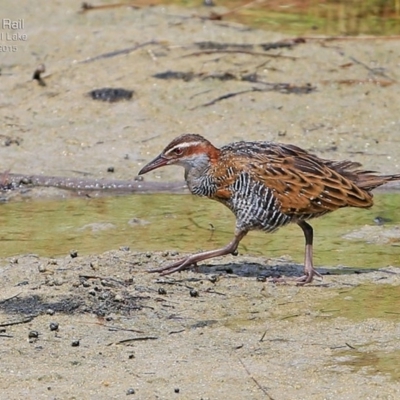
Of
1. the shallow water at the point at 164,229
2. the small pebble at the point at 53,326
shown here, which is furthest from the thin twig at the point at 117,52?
the small pebble at the point at 53,326

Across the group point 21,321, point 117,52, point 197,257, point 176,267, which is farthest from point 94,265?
point 117,52

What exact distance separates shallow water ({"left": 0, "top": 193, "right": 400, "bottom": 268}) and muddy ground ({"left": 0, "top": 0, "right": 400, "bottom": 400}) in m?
0.34

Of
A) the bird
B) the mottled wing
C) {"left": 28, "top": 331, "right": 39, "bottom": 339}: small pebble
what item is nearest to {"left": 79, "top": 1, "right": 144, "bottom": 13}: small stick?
the bird

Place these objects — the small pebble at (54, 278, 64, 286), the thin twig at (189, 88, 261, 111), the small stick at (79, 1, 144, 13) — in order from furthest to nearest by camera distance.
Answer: the small stick at (79, 1, 144, 13), the thin twig at (189, 88, 261, 111), the small pebble at (54, 278, 64, 286)

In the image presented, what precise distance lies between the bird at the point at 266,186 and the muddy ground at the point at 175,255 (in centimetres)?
30

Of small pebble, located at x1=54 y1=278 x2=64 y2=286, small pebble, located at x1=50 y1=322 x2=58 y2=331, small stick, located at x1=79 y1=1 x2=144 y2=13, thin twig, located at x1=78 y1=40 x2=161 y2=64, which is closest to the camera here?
small pebble, located at x1=50 y1=322 x2=58 y2=331

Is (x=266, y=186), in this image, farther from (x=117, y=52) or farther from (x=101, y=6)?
(x=101, y=6)

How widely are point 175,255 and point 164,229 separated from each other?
2.75ft

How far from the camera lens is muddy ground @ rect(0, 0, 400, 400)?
250 inches

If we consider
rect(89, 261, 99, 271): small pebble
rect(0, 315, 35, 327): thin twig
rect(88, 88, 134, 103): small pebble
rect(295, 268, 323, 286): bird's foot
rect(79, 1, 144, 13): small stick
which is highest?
rect(0, 315, 35, 327): thin twig

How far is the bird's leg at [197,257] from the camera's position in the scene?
8.01 metres

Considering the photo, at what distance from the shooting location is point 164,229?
924 centimetres

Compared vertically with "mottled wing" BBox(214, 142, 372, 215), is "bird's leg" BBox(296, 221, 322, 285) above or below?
below

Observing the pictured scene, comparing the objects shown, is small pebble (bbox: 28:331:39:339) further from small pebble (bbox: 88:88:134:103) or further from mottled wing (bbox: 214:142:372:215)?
small pebble (bbox: 88:88:134:103)
